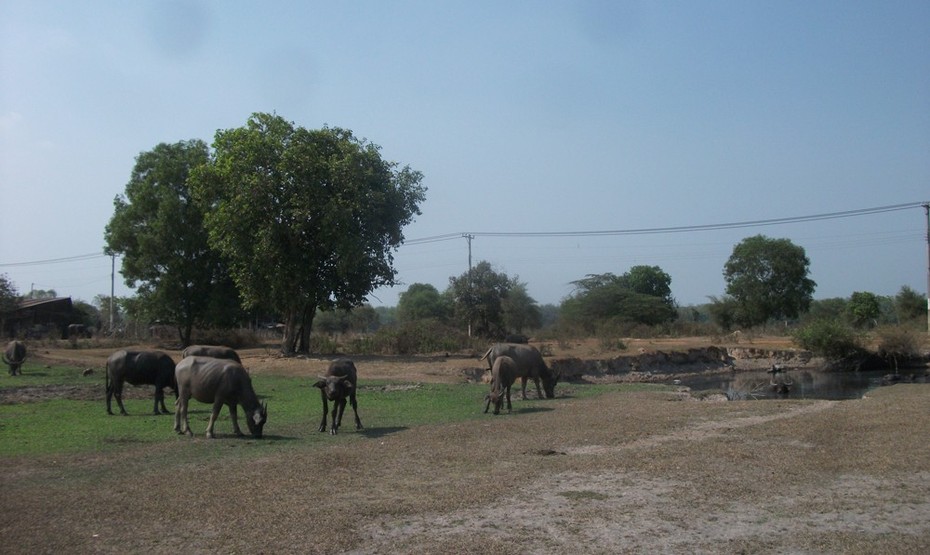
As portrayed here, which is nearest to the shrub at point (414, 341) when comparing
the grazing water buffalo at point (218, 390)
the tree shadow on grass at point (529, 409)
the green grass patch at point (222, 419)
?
the green grass patch at point (222, 419)

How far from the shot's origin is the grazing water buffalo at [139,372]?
20.8 m

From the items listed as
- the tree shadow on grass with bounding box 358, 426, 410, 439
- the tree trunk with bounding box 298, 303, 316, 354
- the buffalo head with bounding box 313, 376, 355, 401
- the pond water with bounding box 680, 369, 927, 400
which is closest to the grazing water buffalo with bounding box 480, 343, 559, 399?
the tree shadow on grass with bounding box 358, 426, 410, 439

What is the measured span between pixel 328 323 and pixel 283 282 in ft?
179

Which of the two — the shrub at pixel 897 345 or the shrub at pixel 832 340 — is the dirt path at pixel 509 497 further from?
the shrub at pixel 897 345

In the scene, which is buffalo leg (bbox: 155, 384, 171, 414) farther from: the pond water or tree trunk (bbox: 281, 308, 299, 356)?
tree trunk (bbox: 281, 308, 299, 356)

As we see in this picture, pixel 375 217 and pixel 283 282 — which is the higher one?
pixel 375 217

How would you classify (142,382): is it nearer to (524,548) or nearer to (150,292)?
(524,548)

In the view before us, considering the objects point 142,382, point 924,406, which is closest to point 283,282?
point 142,382

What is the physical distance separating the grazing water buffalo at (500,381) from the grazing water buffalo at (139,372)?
8566 mm

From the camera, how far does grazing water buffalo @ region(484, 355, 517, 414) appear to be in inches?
830

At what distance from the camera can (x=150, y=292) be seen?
50.9 meters

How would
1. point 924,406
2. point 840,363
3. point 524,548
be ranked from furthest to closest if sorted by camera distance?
point 840,363, point 924,406, point 524,548

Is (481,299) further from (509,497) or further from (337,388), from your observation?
(509,497)

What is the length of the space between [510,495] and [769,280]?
7582 cm
